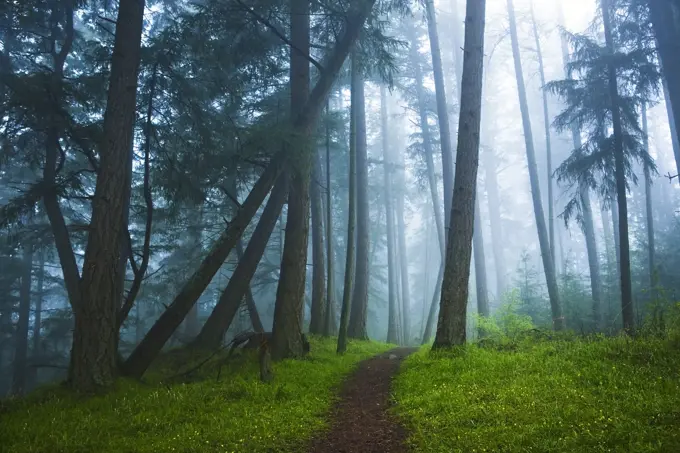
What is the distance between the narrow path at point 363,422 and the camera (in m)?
4.88

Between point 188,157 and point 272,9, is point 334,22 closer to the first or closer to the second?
point 272,9

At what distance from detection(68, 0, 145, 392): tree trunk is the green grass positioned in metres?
0.53

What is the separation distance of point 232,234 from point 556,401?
6.81 m

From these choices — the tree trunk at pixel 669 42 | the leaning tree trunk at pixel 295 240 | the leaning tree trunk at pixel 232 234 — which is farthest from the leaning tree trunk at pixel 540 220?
the leaning tree trunk at pixel 232 234

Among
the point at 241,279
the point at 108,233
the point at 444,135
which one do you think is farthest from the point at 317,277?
the point at 108,233

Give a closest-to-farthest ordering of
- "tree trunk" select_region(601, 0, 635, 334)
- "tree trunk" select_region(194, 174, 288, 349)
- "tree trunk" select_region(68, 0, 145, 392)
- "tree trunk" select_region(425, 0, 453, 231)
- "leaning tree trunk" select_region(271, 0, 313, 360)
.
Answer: "tree trunk" select_region(68, 0, 145, 392), "leaning tree trunk" select_region(271, 0, 313, 360), "tree trunk" select_region(194, 174, 288, 349), "tree trunk" select_region(601, 0, 635, 334), "tree trunk" select_region(425, 0, 453, 231)

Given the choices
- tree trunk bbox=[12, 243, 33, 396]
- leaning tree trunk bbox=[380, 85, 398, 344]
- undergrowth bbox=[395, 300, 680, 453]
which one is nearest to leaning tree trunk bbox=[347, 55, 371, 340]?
leaning tree trunk bbox=[380, 85, 398, 344]

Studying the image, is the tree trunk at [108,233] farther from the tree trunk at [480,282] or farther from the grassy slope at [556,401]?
the tree trunk at [480,282]

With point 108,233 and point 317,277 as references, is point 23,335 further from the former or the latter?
point 108,233

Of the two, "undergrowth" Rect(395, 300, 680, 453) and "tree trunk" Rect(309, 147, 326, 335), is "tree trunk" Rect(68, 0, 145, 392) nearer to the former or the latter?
"undergrowth" Rect(395, 300, 680, 453)

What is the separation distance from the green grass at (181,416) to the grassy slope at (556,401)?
1498mm

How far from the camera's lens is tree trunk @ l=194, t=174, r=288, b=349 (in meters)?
11.1

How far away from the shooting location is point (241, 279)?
1127 cm

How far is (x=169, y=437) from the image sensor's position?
4961 mm
